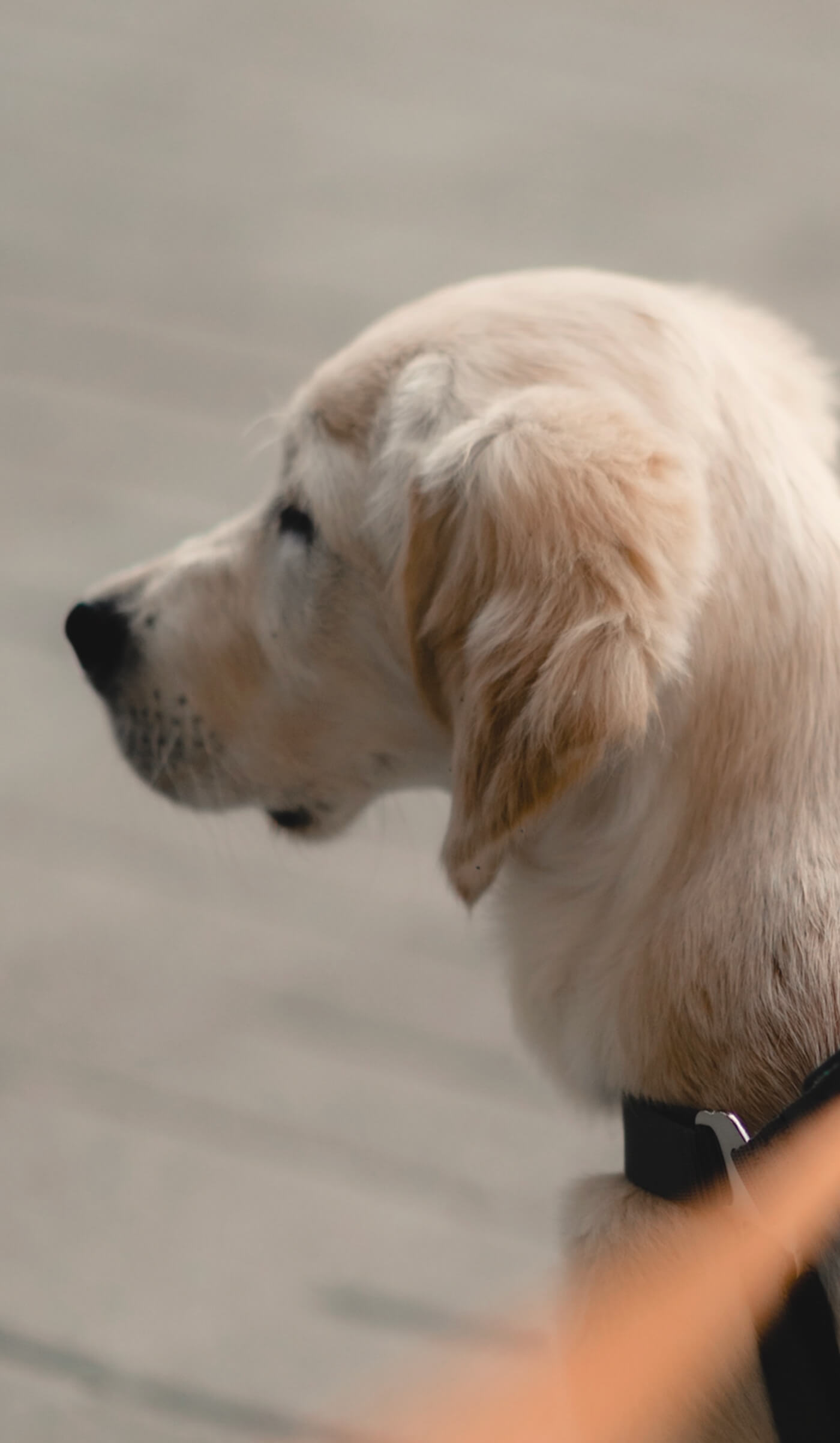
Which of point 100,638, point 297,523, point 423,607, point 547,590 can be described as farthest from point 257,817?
point 547,590

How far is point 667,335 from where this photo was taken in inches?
54.4

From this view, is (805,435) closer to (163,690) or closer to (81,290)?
(163,690)

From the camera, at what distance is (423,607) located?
1387mm

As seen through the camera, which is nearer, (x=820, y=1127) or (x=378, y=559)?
(x=820, y=1127)

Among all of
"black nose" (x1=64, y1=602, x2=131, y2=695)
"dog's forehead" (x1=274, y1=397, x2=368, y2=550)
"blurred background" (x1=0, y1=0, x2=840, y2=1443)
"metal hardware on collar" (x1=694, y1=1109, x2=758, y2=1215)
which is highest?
"dog's forehead" (x1=274, y1=397, x2=368, y2=550)

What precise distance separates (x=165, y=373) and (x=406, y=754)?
2.40 m

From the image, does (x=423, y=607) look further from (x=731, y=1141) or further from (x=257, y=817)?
(x=257, y=817)

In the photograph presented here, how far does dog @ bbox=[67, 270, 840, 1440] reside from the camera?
1224 millimetres

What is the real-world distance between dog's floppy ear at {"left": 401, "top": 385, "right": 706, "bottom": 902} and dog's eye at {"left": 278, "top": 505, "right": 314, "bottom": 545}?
22 centimetres

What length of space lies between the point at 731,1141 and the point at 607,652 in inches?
14.4

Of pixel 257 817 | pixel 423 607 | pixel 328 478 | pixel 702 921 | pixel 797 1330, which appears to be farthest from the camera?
pixel 257 817

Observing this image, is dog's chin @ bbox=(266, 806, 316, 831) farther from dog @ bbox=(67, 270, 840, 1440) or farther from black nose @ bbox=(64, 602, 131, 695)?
black nose @ bbox=(64, 602, 131, 695)

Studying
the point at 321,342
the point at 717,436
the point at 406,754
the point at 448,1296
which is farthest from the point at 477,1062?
the point at 321,342

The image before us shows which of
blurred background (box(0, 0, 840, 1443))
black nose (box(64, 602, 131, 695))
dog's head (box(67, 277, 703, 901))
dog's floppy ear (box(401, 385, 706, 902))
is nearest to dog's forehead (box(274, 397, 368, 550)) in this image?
dog's head (box(67, 277, 703, 901))
